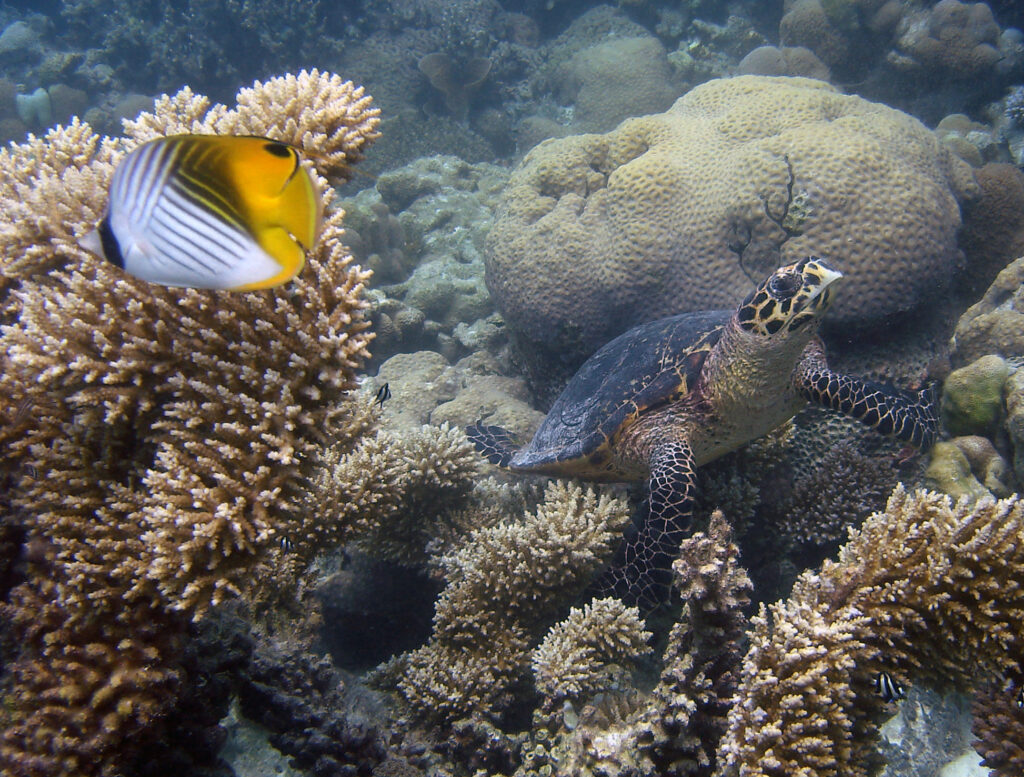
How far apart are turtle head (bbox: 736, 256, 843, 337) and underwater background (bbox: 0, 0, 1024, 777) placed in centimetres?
120

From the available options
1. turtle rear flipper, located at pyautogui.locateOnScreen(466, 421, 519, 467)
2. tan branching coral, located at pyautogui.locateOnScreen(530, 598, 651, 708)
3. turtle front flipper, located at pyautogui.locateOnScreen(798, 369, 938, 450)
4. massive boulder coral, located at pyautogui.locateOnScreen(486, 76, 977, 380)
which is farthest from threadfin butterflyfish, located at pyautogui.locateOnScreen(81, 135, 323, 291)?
massive boulder coral, located at pyautogui.locateOnScreen(486, 76, 977, 380)

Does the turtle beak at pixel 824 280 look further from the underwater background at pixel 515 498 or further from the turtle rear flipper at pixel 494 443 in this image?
the turtle rear flipper at pixel 494 443

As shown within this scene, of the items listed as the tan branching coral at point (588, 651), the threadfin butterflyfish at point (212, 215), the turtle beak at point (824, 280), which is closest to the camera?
the threadfin butterflyfish at point (212, 215)

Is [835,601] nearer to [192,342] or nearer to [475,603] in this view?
[475,603]

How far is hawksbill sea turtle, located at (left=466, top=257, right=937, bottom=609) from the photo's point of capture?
324cm

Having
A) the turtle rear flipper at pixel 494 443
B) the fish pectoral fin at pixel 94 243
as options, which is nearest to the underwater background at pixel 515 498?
the fish pectoral fin at pixel 94 243

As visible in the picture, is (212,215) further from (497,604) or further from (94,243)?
(497,604)

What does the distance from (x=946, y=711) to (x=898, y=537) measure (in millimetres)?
757

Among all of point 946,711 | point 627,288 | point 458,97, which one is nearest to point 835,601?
point 946,711

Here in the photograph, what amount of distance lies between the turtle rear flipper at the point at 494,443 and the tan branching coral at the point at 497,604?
119cm

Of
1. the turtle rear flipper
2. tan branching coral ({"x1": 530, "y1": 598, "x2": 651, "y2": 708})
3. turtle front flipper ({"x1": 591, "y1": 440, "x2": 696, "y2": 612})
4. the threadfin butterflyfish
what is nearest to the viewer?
the threadfin butterflyfish

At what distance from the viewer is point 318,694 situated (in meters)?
2.50

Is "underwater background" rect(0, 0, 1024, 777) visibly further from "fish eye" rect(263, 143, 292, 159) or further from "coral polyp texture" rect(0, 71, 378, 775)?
"fish eye" rect(263, 143, 292, 159)

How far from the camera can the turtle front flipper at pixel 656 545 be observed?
318cm
